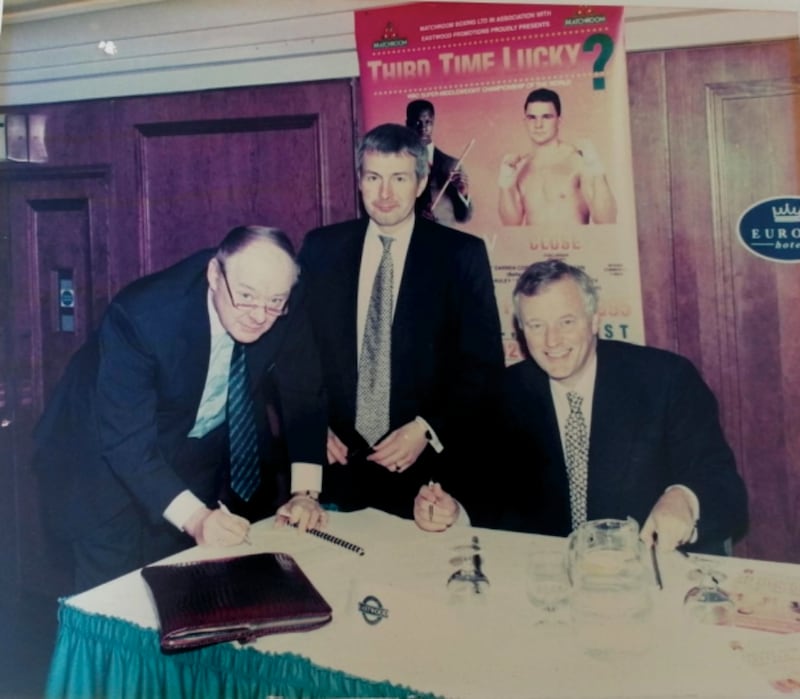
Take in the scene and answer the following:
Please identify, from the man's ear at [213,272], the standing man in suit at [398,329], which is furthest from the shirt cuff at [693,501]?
the man's ear at [213,272]

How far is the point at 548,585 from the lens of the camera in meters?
1.22

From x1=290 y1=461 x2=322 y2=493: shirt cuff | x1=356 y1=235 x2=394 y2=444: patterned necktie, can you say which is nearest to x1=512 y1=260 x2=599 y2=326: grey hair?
x1=356 y1=235 x2=394 y2=444: patterned necktie

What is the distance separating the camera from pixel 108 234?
1640mm

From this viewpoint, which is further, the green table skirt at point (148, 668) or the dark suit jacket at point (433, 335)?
the dark suit jacket at point (433, 335)

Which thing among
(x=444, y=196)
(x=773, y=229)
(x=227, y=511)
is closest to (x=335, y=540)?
(x=227, y=511)

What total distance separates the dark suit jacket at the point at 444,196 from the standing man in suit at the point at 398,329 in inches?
0.6

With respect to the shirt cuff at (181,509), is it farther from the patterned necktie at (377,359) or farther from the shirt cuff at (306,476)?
the patterned necktie at (377,359)

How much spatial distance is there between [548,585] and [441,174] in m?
0.77

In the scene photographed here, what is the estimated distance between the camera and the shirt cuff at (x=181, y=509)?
60.6 inches

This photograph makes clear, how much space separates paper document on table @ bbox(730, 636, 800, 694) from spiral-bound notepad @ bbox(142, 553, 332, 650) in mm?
574

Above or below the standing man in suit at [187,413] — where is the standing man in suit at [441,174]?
above

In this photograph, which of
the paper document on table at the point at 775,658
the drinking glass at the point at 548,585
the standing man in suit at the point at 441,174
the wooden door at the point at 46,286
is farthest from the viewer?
the wooden door at the point at 46,286

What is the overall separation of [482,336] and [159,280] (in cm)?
66

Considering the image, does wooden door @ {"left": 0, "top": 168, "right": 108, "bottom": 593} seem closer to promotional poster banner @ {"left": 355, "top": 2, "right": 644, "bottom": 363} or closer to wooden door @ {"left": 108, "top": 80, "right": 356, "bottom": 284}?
wooden door @ {"left": 108, "top": 80, "right": 356, "bottom": 284}
